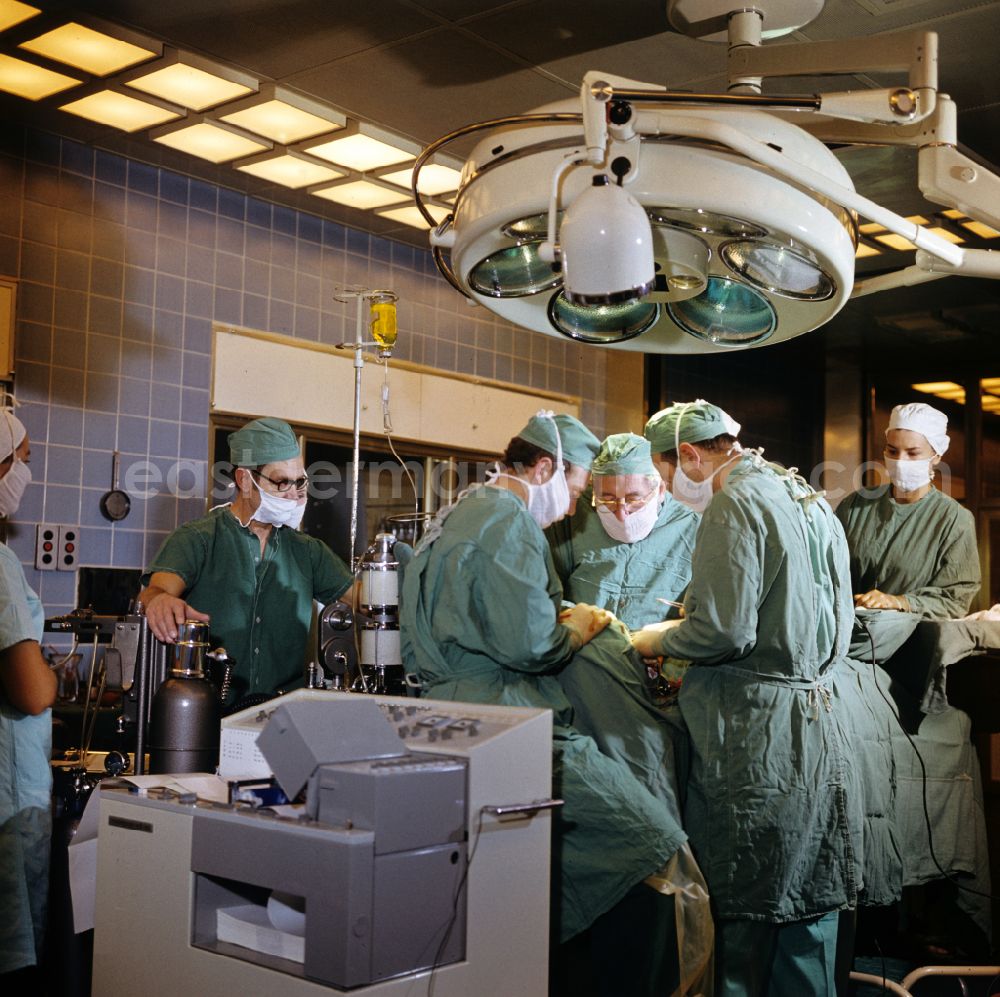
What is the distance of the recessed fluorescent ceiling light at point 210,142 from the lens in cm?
426

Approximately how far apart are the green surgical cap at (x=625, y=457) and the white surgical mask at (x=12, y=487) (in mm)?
1516

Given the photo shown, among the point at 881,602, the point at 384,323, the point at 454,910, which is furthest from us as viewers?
the point at 384,323

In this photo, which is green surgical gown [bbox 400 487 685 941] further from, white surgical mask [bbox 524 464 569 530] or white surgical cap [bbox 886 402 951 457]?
white surgical cap [bbox 886 402 951 457]

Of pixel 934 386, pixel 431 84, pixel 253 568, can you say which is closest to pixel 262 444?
pixel 253 568

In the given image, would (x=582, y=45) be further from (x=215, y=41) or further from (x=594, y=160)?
(x=594, y=160)

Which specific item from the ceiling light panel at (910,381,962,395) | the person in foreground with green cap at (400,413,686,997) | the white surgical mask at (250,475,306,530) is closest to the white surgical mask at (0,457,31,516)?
the white surgical mask at (250,475,306,530)

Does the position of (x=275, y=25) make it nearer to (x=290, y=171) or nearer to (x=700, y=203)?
(x=290, y=171)

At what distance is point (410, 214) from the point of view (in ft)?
17.1

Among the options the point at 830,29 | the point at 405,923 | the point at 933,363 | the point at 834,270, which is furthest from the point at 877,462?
the point at 405,923

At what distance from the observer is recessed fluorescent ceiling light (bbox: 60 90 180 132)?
4.02 metres

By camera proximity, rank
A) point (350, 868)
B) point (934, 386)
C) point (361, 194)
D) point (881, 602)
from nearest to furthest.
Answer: point (350, 868)
point (881, 602)
point (361, 194)
point (934, 386)

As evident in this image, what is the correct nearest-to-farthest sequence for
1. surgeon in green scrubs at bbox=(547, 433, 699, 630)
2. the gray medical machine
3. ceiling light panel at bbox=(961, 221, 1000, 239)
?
the gray medical machine
surgeon in green scrubs at bbox=(547, 433, 699, 630)
ceiling light panel at bbox=(961, 221, 1000, 239)

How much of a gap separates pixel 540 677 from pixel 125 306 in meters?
2.73

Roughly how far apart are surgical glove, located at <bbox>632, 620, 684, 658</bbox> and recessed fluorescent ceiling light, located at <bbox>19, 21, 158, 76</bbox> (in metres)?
2.32
